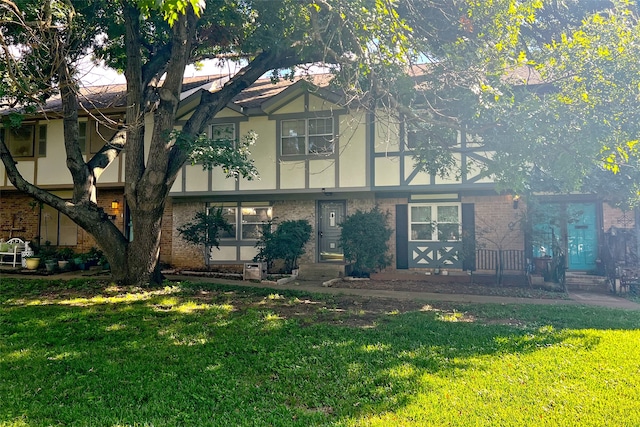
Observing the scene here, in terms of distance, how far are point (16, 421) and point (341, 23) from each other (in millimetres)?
7020

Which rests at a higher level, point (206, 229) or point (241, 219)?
point (241, 219)

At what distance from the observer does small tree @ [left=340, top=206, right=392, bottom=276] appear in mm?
12664

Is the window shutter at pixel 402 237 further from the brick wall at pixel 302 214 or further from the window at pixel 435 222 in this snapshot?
the brick wall at pixel 302 214

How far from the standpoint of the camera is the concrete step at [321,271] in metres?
12.7

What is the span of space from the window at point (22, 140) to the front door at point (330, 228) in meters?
11.5

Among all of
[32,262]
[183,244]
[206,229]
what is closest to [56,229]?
[32,262]

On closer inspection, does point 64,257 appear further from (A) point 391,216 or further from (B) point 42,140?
(A) point 391,216

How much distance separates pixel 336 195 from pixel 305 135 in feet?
7.35

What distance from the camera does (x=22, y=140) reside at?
15.9 meters

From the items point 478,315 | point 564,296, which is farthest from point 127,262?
point 564,296

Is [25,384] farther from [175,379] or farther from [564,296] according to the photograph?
[564,296]

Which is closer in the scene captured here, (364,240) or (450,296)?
(450,296)

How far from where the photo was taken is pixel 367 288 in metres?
10.9

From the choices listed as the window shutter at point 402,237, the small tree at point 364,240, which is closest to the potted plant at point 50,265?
the small tree at point 364,240
